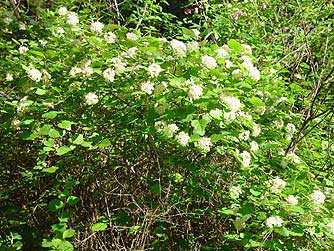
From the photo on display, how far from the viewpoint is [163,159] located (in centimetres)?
264

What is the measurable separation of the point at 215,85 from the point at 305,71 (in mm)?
2021

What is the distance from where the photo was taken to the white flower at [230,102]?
2.23 metres

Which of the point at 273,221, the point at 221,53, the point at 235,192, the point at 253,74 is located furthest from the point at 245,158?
the point at 221,53

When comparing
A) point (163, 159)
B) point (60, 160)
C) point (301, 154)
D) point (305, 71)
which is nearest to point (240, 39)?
point (305, 71)

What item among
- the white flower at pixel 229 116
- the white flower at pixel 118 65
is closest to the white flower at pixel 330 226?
the white flower at pixel 229 116

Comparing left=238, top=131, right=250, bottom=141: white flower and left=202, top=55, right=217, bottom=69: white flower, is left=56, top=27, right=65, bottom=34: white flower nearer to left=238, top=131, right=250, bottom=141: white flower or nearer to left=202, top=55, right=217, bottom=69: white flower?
left=202, top=55, right=217, bottom=69: white flower

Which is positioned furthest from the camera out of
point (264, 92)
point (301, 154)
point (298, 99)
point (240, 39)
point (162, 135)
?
point (240, 39)

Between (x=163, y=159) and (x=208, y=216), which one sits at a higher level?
(x=163, y=159)

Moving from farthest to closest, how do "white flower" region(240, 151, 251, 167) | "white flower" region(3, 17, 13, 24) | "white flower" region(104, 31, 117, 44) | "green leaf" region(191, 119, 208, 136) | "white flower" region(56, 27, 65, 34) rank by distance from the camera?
"white flower" region(3, 17, 13, 24) < "white flower" region(56, 27, 65, 34) < "white flower" region(104, 31, 117, 44) < "white flower" region(240, 151, 251, 167) < "green leaf" region(191, 119, 208, 136)

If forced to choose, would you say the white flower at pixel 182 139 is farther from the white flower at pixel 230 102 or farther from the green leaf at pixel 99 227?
the green leaf at pixel 99 227

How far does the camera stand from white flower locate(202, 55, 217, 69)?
7.54ft

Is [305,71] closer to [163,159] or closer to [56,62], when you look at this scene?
[163,159]

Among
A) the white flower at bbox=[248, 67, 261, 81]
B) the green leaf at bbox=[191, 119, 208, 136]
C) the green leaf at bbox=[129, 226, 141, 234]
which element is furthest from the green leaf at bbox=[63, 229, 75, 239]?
the white flower at bbox=[248, 67, 261, 81]

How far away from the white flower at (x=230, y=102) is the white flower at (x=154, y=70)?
31 cm
